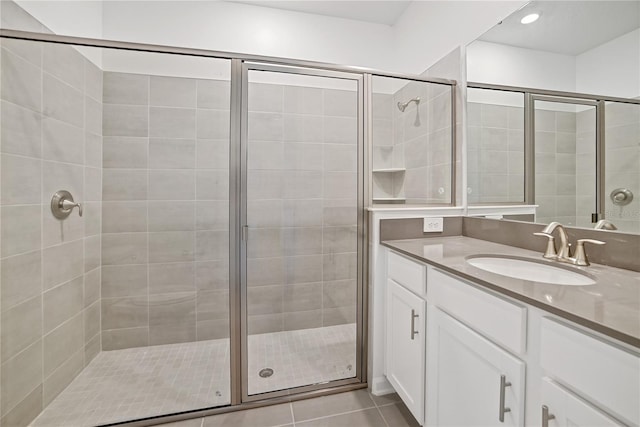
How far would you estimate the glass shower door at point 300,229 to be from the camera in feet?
5.19

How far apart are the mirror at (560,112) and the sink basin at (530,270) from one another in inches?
9.1

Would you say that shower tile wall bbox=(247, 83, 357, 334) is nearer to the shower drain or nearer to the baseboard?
the shower drain

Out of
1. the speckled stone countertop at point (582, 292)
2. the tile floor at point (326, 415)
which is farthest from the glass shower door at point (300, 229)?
the speckled stone countertop at point (582, 292)

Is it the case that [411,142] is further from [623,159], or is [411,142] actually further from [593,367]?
[593,367]

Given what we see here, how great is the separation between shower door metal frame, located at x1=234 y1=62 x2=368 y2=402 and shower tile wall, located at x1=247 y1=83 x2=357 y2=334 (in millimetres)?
30

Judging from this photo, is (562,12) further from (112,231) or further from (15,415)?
(15,415)

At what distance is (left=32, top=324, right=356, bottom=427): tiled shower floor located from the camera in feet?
4.86

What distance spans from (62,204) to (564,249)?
7.94 feet

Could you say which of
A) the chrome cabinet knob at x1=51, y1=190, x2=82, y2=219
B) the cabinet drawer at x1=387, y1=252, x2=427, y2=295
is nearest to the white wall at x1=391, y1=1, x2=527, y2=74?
the cabinet drawer at x1=387, y1=252, x2=427, y2=295

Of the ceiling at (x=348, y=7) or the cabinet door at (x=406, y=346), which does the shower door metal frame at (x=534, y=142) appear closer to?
the cabinet door at (x=406, y=346)

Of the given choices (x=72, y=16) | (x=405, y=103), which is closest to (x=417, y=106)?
(x=405, y=103)

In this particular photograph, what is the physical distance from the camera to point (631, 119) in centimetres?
100

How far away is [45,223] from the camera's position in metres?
1.46

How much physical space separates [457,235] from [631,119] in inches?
37.4
